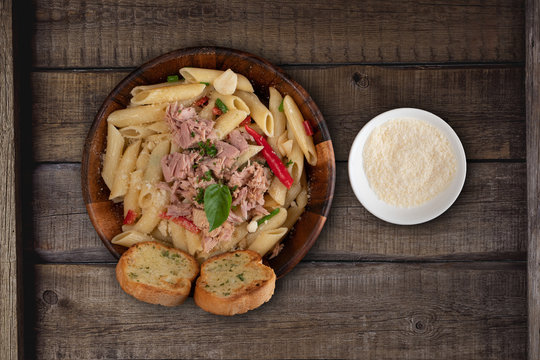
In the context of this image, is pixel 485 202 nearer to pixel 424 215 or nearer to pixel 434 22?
pixel 424 215

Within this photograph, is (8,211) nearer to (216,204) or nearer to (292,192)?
(216,204)

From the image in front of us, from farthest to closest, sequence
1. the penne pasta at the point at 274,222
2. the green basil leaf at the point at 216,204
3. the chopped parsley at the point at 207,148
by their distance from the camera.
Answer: the penne pasta at the point at 274,222 < the chopped parsley at the point at 207,148 < the green basil leaf at the point at 216,204

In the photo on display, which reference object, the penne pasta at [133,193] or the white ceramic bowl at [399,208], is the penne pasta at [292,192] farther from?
the penne pasta at [133,193]

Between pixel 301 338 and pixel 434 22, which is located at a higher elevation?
pixel 434 22

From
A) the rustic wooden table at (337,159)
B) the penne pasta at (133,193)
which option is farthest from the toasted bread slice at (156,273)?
the rustic wooden table at (337,159)

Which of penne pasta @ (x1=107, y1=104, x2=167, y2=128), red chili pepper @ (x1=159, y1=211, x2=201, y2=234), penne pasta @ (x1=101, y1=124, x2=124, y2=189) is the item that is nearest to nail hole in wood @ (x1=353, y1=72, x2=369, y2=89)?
penne pasta @ (x1=107, y1=104, x2=167, y2=128)

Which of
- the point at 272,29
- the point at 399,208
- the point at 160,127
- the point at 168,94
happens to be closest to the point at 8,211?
the point at 160,127

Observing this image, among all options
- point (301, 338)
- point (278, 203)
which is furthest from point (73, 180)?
point (301, 338)
